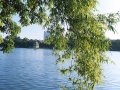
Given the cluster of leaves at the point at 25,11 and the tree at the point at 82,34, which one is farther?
the cluster of leaves at the point at 25,11

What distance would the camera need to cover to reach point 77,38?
13383mm

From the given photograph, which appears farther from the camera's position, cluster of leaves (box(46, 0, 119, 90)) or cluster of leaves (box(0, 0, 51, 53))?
cluster of leaves (box(0, 0, 51, 53))

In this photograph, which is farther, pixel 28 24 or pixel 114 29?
pixel 28 24

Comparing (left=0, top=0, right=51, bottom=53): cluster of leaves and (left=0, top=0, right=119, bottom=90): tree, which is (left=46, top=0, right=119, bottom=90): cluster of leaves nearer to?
(left=0, top=0, right=119, bottom=90): tree

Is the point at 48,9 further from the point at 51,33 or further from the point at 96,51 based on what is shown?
the point at 96,51

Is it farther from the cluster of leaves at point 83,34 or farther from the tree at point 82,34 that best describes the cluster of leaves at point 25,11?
the cluster of leaves at point 83,34

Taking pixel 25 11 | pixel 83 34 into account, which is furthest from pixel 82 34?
pixel 25 11

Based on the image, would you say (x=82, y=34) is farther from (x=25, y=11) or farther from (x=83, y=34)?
(x=25, y=11)

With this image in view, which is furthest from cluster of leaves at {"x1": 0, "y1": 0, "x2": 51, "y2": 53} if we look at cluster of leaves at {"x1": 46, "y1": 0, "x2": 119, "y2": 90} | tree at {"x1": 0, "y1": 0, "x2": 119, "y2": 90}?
cluster of leaves at {"x1": 46, "y1": 0, "x2": 119, "y2": 90}

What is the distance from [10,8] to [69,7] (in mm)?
6169

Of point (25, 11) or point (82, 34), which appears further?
point (25, 11)

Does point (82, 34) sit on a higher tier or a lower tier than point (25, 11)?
lower

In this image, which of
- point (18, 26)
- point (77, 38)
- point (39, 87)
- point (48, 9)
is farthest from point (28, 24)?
point (39, 87)

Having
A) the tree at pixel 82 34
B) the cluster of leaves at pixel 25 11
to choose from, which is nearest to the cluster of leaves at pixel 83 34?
the tree at pixel 82 34
